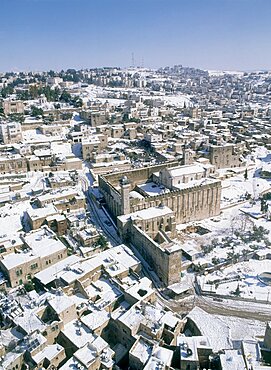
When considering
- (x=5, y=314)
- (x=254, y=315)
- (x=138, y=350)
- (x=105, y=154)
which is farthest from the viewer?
(x=105, y=154)

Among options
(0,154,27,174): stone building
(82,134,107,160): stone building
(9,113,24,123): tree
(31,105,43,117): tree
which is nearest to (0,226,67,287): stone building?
(0,154,27,174): stone building

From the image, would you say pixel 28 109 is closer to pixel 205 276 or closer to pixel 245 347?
pixel 205 276

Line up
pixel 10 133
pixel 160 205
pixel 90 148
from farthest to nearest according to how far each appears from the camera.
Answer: pixel 10 133, pixel 90 148, pixel 160 205

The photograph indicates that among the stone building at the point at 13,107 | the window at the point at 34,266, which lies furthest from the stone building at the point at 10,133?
the window at the point at 34,266

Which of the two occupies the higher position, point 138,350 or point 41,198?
point 41,198

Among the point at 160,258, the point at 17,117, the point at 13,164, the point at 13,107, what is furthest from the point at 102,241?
the point at 13,107

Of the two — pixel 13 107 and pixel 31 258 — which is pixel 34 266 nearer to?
pixel 31 258

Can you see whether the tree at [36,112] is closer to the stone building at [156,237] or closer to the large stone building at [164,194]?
the large stone building at [164,194]

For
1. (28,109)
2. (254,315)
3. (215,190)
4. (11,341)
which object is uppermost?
(28,109)

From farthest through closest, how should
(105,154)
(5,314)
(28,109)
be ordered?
(28,109)
(105,154)
(5,314)

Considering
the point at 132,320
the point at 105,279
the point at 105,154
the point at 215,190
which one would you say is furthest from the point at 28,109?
the point at 132,320

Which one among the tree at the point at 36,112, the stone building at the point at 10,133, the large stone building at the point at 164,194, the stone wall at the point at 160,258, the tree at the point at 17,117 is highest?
the tree at the point at 36,112
